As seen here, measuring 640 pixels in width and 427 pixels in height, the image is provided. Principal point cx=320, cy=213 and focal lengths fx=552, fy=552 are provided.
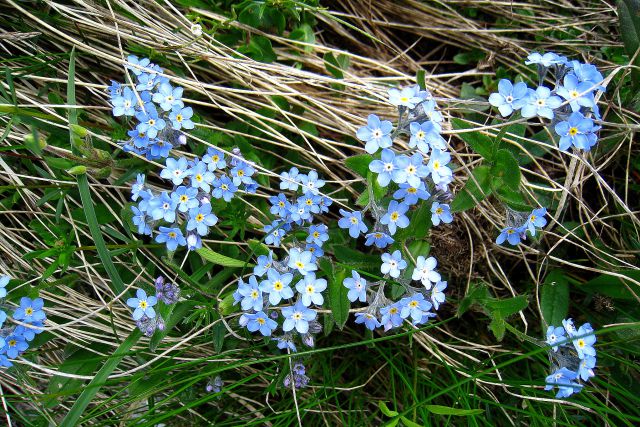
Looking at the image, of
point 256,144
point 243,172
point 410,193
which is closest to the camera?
point 410,193

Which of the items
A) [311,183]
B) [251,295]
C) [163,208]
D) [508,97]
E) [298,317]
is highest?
[508,97]

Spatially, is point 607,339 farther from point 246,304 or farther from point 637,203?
point 246,304

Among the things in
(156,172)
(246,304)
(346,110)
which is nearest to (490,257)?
(346,110)

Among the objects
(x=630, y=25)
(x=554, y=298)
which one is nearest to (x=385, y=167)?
(x=554, y=298)

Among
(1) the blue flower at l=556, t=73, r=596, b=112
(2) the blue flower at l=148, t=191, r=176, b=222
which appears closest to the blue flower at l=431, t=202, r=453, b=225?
(1) the blue flower at l=556, t=73, r=596, b=112

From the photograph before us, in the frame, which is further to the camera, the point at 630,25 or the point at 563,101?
the point at 630,25

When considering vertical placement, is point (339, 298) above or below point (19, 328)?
above

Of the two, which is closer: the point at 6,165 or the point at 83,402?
the point at 83,402

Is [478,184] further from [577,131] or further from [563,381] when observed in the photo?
[563,381]
